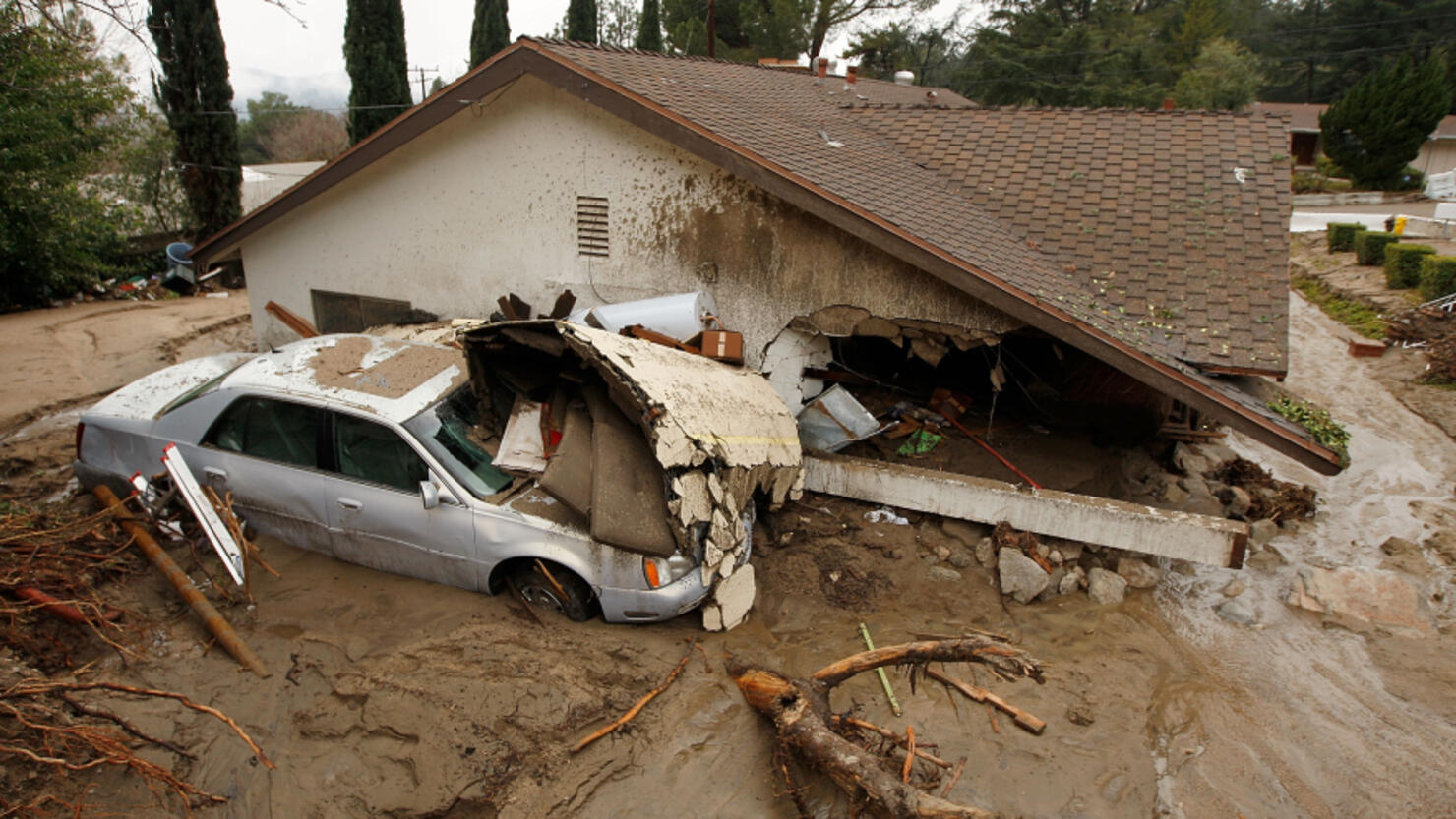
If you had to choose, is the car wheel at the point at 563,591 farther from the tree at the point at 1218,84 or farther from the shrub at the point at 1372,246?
the tree at the point at 1218,84

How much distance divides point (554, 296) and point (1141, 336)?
5.56 m

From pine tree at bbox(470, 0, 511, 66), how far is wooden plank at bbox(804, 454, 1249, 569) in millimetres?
22926

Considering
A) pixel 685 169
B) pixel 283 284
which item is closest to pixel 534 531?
pixel 685 169

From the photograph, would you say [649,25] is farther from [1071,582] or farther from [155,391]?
[1071,582]

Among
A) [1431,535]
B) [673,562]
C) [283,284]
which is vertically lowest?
[1431,535]

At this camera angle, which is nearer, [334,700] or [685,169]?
[334,700]

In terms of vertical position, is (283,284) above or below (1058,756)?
above

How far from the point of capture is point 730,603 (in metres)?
5.38

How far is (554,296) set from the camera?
336 inches

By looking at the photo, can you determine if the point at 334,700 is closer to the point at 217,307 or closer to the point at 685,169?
the point at 685,169

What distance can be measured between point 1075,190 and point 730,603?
251 inches

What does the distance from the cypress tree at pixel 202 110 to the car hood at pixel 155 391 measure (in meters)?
16.2

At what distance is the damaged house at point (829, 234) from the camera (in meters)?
6.64

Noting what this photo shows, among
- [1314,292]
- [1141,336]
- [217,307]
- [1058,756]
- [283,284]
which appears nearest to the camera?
[1058,756]
